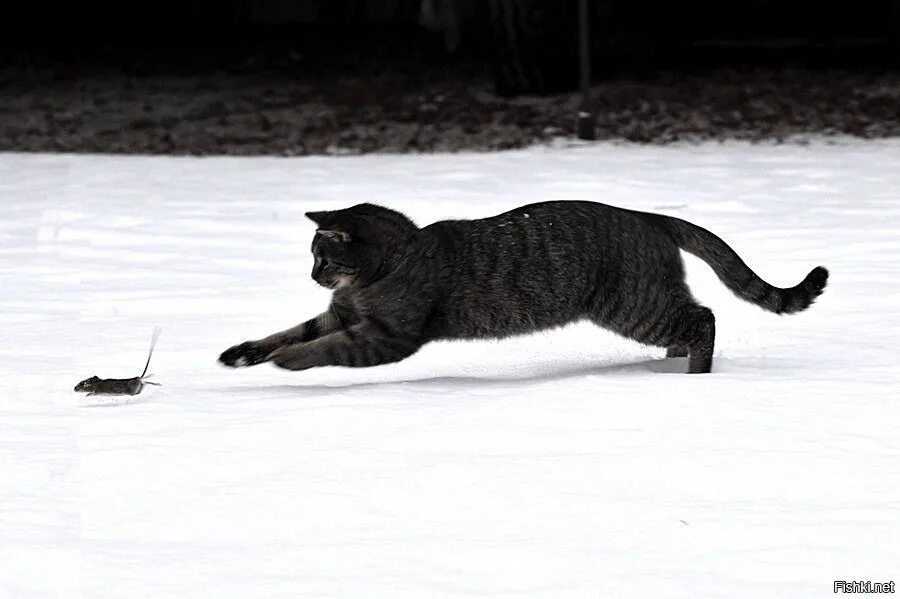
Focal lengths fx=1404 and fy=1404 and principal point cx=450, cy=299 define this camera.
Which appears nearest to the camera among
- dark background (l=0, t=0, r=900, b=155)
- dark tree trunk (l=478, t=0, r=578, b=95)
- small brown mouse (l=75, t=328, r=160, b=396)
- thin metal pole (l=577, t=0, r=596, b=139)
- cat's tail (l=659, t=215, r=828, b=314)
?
small brown mouse (l=75, t=328, r=160, b=396)

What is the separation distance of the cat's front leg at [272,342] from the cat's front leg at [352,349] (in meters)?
0.11

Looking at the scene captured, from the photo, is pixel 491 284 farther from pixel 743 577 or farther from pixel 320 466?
pixel 743 577

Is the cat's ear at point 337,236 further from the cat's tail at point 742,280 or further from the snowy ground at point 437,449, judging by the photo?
the cat's tail at point 742,280

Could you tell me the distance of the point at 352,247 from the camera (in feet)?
17.6

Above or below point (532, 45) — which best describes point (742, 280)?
below

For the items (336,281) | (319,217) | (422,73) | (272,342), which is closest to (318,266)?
(336,281)

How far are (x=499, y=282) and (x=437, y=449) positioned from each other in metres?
1.18

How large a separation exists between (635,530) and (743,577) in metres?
0.40

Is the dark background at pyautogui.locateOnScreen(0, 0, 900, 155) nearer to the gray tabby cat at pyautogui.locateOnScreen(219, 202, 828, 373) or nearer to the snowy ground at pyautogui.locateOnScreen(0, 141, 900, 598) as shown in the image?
the snowy ground at pyautogui.locateOnScreen(0, 141, 900, 598)

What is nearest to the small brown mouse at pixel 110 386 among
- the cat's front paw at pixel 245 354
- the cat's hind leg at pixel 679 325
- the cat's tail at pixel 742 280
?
the cat's front paw at pixel 245 354

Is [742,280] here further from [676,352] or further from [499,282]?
[499,282]

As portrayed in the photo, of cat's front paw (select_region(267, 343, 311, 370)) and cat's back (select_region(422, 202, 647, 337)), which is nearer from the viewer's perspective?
cat's front paw (select_region(267, 343, 311, 370))

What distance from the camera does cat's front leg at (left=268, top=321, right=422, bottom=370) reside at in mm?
5203

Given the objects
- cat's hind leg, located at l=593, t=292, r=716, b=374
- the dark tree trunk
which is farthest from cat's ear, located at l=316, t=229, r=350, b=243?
the dark tree trunk
